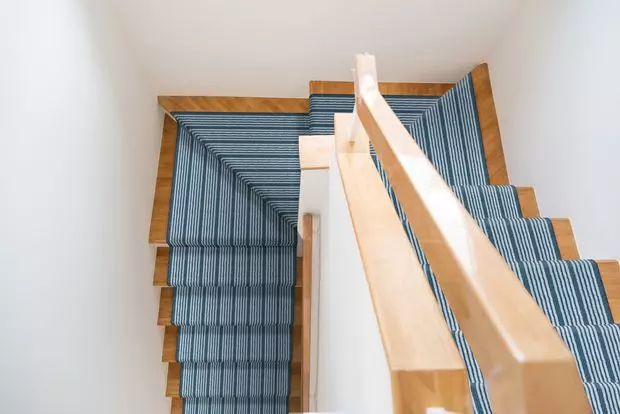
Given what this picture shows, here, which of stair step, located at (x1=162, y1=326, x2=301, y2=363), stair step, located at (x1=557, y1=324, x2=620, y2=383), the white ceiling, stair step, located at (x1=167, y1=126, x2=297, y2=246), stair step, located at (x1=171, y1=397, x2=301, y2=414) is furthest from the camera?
stair step, located at (x1=171, y1=397, x2=301, y2=414)

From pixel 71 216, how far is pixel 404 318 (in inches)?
61.5

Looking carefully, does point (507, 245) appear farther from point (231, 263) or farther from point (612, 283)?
point (231, 263)

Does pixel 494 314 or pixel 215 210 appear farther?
pixel 215 210

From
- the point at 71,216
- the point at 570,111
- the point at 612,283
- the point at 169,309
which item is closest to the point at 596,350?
the point at 612,283

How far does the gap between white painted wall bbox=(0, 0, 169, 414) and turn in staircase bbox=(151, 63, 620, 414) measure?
0.31 meters

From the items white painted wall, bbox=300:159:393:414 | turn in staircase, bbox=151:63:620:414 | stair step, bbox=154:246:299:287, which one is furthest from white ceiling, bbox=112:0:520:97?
white painted wall, bbox=300:159:393:414

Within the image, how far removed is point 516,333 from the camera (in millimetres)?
429

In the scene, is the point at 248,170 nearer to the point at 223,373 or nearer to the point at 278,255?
the point at 278,255

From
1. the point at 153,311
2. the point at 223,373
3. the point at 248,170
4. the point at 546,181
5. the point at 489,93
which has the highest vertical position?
the point at 489,93

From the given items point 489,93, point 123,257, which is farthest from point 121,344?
point 489,93

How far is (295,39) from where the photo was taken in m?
2.85

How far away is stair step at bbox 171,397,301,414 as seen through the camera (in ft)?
10.8

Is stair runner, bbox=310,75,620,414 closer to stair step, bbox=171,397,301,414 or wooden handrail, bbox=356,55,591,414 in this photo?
wooden handrail, bbox=356,55,591,414

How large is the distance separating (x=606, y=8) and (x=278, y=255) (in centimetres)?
220
